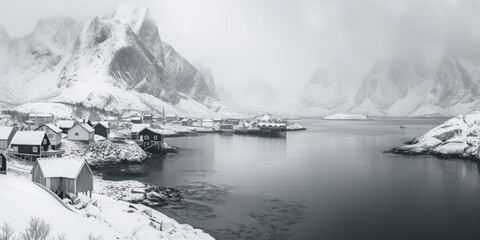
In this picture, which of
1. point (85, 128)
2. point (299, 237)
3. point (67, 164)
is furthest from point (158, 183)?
point (85, 128)

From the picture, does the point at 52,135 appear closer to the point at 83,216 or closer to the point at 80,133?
the point at 80,133

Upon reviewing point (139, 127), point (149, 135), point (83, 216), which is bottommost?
point (83, 216)

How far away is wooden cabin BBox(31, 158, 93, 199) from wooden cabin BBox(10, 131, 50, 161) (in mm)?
25368

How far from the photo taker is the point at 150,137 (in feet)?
284

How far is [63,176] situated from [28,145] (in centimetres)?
2854

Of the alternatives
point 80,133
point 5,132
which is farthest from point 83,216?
point 80,133

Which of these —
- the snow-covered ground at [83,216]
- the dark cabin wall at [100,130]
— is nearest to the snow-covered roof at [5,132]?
the dark cabin wall at [100,130]

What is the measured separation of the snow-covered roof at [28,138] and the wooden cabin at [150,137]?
93.7 feet

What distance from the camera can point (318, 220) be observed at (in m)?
35.2

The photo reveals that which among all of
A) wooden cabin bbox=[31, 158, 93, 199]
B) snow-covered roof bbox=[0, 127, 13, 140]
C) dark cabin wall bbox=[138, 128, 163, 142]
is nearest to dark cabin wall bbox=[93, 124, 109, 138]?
dark cabin wall bbox=[138, 128, 163, 142]

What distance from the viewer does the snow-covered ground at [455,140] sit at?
80219 mm

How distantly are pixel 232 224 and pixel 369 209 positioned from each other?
14512mm

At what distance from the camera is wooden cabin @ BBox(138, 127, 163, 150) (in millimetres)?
85750

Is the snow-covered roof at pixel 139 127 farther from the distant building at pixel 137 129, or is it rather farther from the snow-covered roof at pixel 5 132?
the snow-covered roof at pixel 5 132
